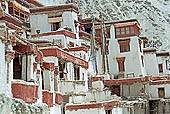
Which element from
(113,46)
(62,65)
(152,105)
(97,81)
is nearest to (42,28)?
(97,81)

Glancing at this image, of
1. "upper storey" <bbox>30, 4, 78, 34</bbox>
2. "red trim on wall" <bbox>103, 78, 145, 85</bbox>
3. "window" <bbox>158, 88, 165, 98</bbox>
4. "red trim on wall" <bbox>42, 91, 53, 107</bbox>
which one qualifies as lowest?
"window" <bbox>158, 88, 165, 98</bbox>

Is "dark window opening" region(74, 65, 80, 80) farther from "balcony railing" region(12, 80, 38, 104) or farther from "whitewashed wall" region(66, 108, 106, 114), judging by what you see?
"balcony railing" region(12, 80, 38, 104)

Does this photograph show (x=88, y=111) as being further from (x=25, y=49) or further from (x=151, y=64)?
(x=151, y=64)

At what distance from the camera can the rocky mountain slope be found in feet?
250

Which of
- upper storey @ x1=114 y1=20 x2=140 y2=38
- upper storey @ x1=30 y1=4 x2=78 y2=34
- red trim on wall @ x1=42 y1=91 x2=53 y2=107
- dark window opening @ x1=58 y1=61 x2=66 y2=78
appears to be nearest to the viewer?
red trim on wall @ x1=42 y1=91 x2=53 y2=107

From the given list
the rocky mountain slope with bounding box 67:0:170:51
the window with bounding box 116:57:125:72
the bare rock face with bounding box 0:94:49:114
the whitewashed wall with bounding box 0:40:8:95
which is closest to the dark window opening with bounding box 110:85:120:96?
the window with bounding box 116:57:125:72

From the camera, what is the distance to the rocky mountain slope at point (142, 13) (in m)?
76.1

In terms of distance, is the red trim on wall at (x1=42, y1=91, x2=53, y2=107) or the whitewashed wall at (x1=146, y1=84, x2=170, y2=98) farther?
the whitewashed wall at (x1=146, y1=84, x2=170, y2=98)

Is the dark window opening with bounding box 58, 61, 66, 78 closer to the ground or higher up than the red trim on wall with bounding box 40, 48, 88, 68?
closer to the ground

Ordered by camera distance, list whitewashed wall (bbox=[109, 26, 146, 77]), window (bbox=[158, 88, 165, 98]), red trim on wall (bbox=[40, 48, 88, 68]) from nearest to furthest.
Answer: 1. red trim on wall (bbox=[40, 48, 88, 68])
2. window (bbox=[158, 88, 165, 98])
3. whitewashed wall (bbox=[109, 26, 146, 77])

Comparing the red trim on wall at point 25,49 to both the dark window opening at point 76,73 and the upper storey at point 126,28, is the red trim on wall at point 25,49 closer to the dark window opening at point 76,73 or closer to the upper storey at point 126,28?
the dark window opening at point 76,73

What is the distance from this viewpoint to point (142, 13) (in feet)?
270

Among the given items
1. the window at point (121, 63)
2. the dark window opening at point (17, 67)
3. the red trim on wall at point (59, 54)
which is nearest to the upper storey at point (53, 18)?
the red trim on wall at point (59, 54)

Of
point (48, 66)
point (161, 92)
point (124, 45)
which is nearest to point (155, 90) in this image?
point (161, 92)
